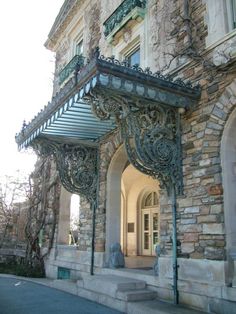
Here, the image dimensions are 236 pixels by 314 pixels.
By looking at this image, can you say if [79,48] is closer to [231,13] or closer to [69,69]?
[69,69]

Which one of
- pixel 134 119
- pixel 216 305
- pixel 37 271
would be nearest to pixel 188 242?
pixel 216 305

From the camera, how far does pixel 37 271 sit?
33.5ft

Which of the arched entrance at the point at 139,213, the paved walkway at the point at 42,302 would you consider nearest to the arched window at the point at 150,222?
the arched entrance at the point at 139,213

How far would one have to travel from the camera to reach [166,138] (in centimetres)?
564

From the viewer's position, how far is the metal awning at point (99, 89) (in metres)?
4.79

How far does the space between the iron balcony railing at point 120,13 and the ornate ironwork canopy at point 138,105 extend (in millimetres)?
2759

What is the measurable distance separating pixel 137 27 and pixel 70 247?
18.8ft

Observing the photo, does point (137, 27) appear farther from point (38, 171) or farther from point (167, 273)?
point (38, 171)

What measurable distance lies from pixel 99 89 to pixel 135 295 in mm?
3209

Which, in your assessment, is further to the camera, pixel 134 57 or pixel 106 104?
pixel 134 57

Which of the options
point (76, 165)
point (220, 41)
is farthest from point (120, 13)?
point (76, 165)

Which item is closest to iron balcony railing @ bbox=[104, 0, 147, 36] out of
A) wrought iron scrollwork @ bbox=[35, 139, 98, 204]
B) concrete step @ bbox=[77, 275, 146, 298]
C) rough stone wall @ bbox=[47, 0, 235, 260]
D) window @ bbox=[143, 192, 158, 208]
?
rough stone wall @ bbox=[47, 0, 235, 260]

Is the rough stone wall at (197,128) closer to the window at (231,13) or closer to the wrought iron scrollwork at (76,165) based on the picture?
the window at (231,13)

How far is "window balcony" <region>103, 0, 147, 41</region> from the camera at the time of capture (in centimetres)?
754
